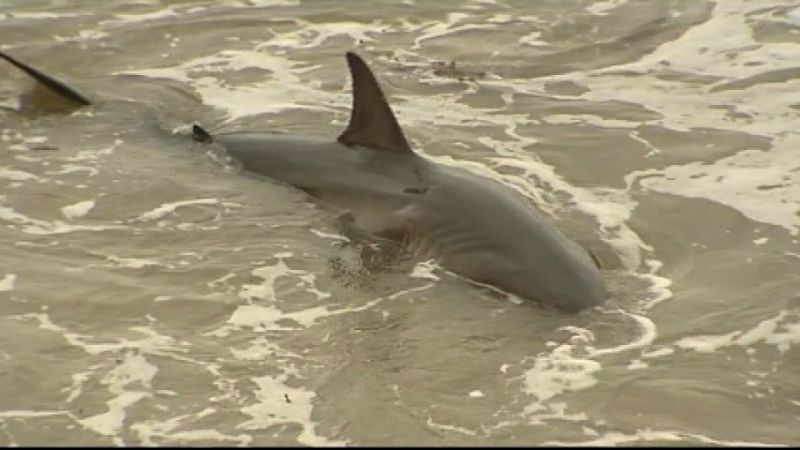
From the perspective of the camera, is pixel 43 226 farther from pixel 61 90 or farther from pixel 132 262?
pixel 61 90

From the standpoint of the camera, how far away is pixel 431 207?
6691 mm

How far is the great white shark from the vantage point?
20.5 ft

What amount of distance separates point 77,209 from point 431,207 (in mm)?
2030

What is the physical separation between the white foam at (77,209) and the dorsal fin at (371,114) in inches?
60.8

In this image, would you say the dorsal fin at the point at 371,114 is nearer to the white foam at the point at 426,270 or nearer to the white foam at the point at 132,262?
the white foam at the point at 426,270

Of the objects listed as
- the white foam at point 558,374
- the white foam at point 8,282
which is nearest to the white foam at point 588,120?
the white foam at point 558,374

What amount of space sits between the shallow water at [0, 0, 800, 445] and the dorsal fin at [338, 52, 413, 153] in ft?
1.65

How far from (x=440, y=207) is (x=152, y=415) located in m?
2.26

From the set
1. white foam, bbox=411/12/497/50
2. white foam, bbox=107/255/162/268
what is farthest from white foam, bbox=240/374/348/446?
white foam, bbox=411/12/497/50

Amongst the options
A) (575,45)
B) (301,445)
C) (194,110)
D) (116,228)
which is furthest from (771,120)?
(301,445)

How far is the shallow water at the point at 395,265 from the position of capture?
509 centimetres

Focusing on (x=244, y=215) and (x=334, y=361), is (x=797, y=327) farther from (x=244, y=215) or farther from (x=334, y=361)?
(x=244, y=215)

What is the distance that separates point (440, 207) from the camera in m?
6.67

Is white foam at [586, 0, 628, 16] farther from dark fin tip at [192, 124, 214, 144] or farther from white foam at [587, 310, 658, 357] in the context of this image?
white foam at [587, 310, 658, 357]
